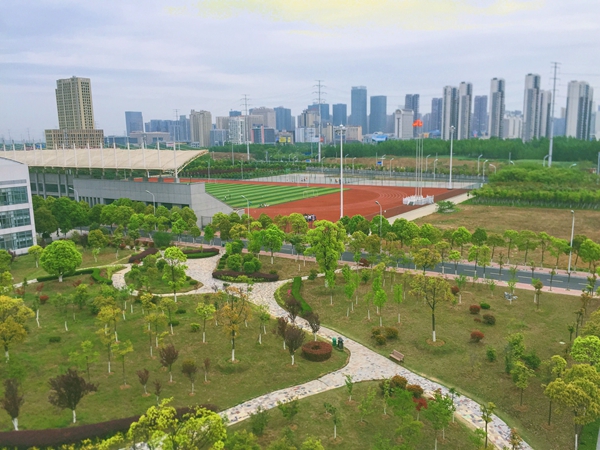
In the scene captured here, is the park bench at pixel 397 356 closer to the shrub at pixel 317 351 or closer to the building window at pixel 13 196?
the shrub at pixel 317 351

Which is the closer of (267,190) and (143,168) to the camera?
(143,168)

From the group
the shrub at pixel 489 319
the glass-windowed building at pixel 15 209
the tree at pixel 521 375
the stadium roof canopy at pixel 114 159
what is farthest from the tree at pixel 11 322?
the stadium roof canopy at pixel 114 159

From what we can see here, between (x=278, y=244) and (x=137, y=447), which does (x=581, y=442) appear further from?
(x=278, y=244)

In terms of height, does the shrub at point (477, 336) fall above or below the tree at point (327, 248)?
below

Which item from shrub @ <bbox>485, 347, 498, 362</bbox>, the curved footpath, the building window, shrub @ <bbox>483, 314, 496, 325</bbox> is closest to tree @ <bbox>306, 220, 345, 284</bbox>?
the curved footpath

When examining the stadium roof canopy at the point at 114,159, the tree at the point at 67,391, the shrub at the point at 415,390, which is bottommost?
the shrub at the point at 415,390

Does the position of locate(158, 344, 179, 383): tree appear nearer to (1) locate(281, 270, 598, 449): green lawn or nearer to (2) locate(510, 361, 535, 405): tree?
(1) locate(281, 270, 598, 449): green lawn

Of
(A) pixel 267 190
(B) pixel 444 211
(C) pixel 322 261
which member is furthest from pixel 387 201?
(C) pixel 322 261
